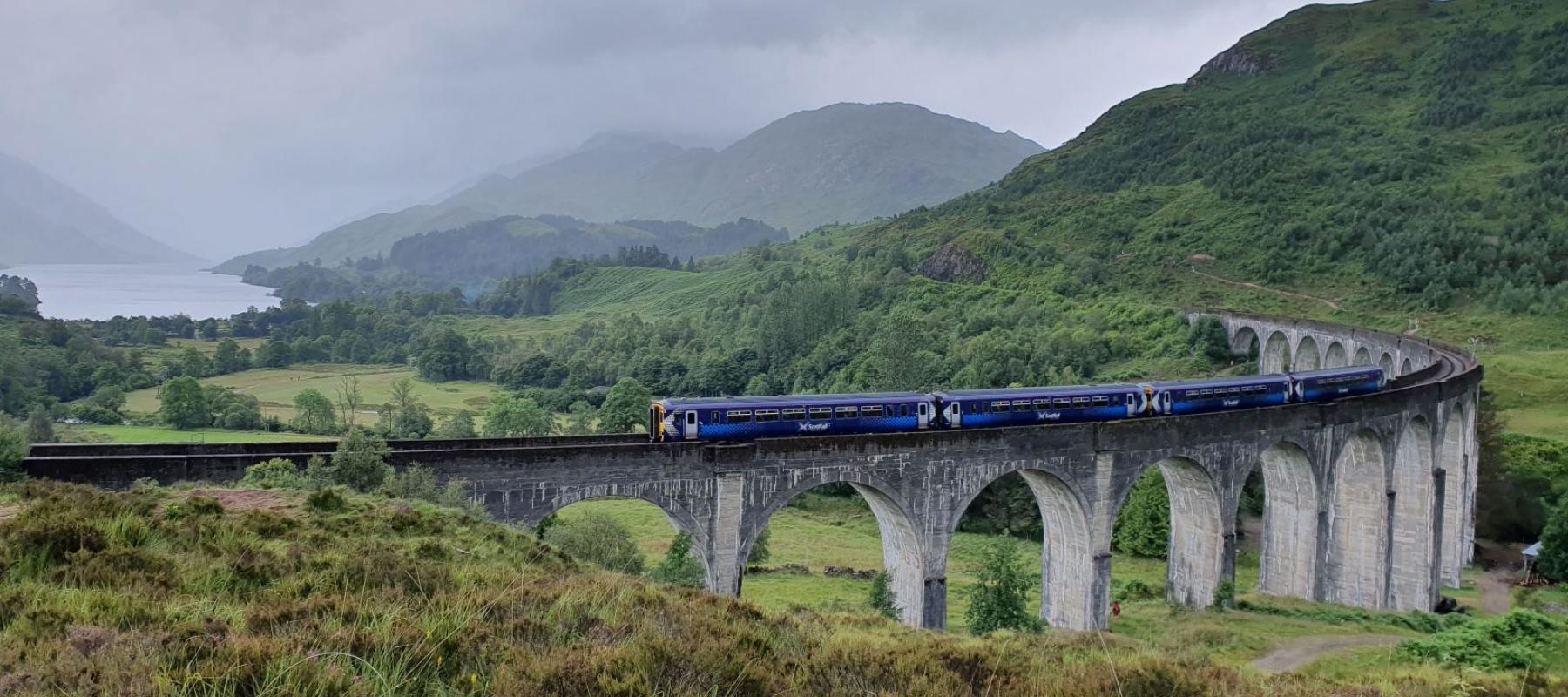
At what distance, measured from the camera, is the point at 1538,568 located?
3966 centimetres

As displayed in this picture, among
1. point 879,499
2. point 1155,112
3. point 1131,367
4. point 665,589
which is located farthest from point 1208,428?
point 1155,112

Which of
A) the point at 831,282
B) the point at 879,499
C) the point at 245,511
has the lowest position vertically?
the point at 879,499

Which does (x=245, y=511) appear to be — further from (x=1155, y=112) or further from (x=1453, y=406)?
(x=1155, y=112)

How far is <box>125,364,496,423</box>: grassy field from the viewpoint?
7981 cm

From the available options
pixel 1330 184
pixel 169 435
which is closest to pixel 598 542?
pixel 169 435

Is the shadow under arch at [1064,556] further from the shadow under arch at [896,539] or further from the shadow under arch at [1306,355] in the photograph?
the shadow under arch at [1306,355]

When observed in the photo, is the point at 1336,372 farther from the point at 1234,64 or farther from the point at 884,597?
the point at 1234,64

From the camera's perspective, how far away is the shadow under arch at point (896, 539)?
2470cm

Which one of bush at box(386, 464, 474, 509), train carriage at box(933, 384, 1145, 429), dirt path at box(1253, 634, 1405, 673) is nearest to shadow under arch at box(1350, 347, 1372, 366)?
dirt path at box(1253, 634, 1405, 673)

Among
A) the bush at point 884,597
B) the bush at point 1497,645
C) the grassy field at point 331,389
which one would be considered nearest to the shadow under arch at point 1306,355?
the bush at point 1497,645

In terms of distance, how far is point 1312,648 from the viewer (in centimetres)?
2600

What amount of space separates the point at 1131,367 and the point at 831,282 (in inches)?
1776

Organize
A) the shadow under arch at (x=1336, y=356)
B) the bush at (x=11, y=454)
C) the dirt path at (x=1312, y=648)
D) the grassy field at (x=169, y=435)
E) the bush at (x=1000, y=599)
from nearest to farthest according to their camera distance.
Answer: the bush at (x=11, y=454) → the dirt path at (x=1312, y=648) → the bush at (x=1000, y=599) → the grassy field at (x=169, y=435) → the shadow under arch at (x=1336, y=356)

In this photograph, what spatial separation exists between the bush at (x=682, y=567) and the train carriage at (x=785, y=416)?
2.94m
